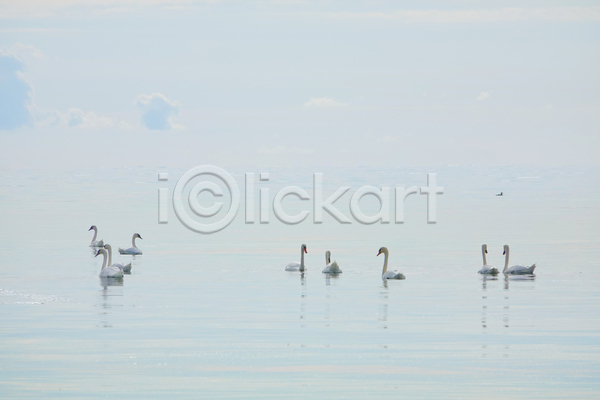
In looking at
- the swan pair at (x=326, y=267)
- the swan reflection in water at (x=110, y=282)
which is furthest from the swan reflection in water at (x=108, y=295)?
the swan pair at (x=326, y=267)

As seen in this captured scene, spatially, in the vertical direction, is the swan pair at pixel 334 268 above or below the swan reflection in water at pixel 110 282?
above

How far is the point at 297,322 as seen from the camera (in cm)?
2209

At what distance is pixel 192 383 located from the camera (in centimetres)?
1667

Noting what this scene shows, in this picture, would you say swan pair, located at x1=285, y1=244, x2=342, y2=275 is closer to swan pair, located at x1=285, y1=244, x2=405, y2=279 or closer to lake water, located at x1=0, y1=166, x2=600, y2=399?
swan pair, located at x1=285, y1=244, x2=405, y2=279

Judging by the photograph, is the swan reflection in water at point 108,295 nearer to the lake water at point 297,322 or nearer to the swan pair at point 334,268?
the lake water at point 297,322

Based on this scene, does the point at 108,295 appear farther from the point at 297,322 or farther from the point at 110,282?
the point at 297,322

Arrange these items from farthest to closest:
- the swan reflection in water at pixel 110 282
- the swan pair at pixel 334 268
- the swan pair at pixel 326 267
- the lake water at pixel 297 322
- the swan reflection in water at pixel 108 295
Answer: the swan pair at pixel 326 267 → the swan pair at pixel 334 268 → the swan reflection in water at pixel 110 282 → the swan reflection in water at pixel 108 295 → the lake water at pixel 297 322

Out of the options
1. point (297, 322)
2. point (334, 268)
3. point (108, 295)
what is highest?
point (334, 268)

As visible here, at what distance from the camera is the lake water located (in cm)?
1670

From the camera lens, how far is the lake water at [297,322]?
1670 centimetres

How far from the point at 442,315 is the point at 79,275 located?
12.8 metres

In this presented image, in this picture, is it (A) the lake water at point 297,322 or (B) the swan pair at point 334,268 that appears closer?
(A) the lake water at point 297,322

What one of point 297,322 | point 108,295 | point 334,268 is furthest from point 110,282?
point 297,322

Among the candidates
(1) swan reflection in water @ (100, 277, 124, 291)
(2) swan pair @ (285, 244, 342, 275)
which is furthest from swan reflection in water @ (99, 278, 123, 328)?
(2) swan pair @ (285, 244, 342, 275)
